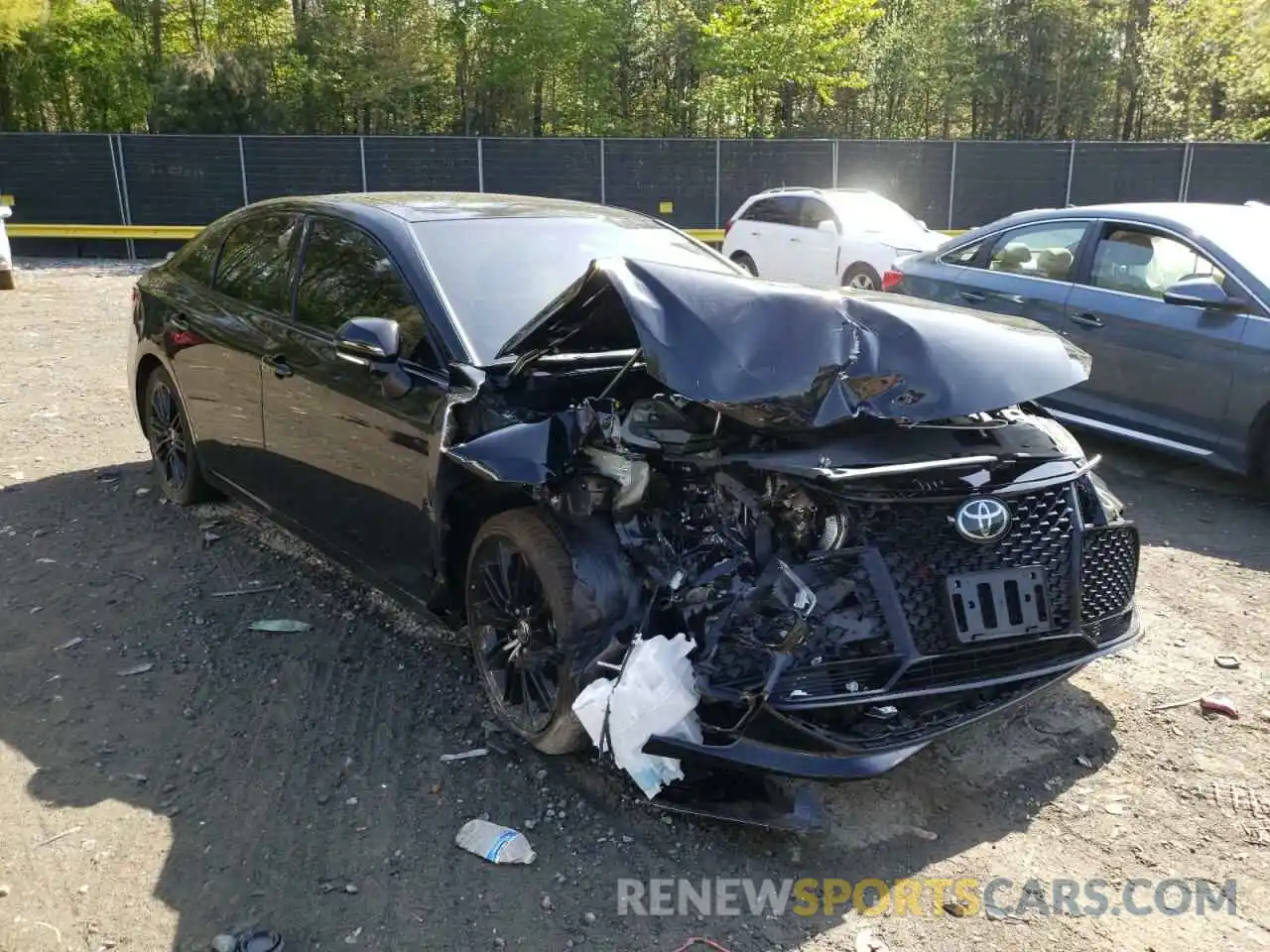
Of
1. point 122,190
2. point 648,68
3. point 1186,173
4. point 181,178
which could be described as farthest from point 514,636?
point 648,68

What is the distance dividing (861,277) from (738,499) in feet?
32.8

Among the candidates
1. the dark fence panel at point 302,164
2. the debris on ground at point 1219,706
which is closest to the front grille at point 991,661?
the debris on ground at point 1219,706

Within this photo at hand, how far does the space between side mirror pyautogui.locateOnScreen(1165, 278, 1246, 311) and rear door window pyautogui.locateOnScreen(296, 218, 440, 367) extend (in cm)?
436

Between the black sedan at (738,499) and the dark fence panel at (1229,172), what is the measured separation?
21.5 m

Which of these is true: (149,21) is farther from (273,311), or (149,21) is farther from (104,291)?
(273,311)

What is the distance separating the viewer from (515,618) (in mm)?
3516

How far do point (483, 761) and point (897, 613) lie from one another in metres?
1.44

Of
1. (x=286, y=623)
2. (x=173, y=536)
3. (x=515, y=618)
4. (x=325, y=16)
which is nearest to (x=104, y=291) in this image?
(x=173, y=536)

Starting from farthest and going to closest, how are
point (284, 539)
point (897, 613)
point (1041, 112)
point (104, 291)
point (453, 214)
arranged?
1. point (1041, 112)
2. point (104, 291)
3. point (284, 539)
4. point (453, 214)
5. point (897, 613)

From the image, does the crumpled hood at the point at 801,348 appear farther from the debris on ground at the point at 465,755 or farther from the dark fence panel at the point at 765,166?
the dark fence panel at the point at 765,166

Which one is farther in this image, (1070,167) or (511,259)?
(1070,167)

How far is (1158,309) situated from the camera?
20.6 ft

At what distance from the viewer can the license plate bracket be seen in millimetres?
3072

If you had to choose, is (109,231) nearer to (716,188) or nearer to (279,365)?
(716,188)
